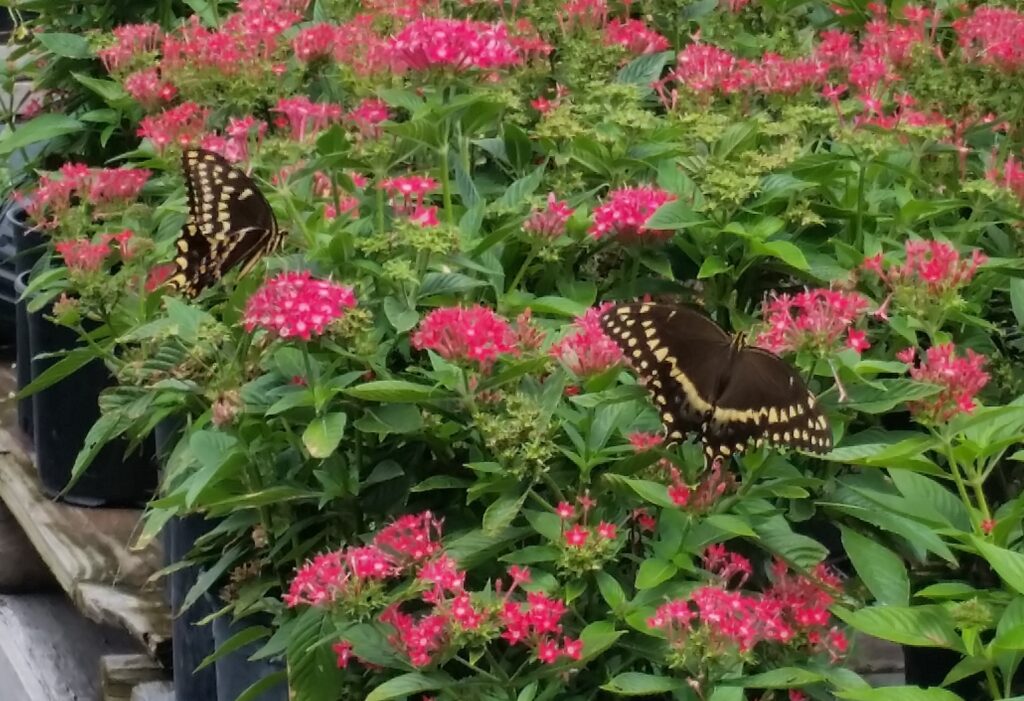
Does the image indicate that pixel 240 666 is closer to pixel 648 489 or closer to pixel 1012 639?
pixel 648 489

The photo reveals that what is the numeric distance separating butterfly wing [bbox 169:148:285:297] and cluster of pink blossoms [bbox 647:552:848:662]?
0.60 m

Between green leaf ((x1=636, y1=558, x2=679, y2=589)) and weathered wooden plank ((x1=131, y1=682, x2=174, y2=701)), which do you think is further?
weathered wooden plank ((x1=131, y1=682, x2=174, y2=701))

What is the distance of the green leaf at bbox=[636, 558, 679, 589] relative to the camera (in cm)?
120

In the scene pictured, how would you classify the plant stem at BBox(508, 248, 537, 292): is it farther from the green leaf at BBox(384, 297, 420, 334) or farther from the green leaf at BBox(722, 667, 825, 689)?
the green leaf at BBox(722, 667, 825, 689)

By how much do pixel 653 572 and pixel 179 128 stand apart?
0.94 meters

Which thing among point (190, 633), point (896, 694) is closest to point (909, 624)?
point (896, 694)

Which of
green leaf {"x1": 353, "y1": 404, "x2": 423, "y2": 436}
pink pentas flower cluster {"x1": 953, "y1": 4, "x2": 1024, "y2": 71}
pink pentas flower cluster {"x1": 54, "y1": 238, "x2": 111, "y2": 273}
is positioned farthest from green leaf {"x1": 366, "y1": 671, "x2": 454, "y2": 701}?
pink pentas flower cluster {"x1": 953, "y1": 4, "x2": 1024, "y2": 71}

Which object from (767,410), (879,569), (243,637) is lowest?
(243,637)

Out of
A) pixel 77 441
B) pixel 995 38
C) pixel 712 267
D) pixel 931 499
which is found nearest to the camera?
pixel 931 499

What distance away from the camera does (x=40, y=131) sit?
2.35m

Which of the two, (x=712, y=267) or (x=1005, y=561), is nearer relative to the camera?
(x=1005, y=561)

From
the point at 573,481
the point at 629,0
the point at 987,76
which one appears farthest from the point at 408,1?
the point at 573,481

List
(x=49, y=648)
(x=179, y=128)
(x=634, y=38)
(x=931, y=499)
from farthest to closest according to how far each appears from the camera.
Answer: (x=49, y=648) < (x=634, y=38) < (x=179, y=128) < (x=931, y=499)

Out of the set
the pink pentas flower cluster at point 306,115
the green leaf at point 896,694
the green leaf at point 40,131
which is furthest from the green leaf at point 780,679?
the green leaf at point 40,131
